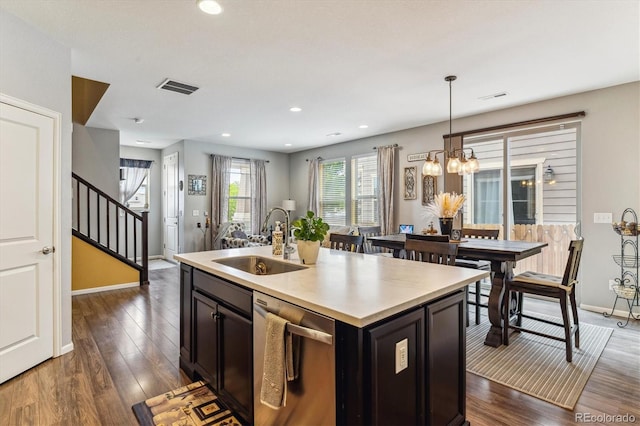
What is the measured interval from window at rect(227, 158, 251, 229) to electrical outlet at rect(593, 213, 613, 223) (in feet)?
20.6

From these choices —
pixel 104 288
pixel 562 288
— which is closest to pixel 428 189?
pixel 562 288

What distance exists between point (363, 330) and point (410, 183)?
16.2 feet

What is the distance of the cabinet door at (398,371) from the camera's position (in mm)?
1268

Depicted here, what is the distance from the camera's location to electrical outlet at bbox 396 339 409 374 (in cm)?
137

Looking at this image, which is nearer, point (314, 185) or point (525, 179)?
point (525, 179)

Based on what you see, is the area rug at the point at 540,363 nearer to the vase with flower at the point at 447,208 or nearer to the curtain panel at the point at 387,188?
the vase with flower at the point at 447,208

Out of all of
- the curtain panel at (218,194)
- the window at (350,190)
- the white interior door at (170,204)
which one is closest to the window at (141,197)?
the white interior door at (170,204)

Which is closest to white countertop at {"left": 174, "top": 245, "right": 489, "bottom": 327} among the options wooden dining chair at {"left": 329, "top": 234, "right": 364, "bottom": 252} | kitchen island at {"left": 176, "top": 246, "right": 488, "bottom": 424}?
kitchen island at {"left": 176, "top": 246, "right": 488, "bottom": 424}

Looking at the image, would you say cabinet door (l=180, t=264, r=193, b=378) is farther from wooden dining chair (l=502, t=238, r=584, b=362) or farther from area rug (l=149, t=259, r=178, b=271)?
area rug (l=149, t=259, r=178, b=271)

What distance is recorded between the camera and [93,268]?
4.84 m

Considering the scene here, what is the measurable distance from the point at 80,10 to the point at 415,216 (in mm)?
5095

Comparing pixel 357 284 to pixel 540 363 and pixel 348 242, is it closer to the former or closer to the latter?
pixel 348 242

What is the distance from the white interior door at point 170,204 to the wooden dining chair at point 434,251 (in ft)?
19.3

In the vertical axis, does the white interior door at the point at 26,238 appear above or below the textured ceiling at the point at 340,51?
below
